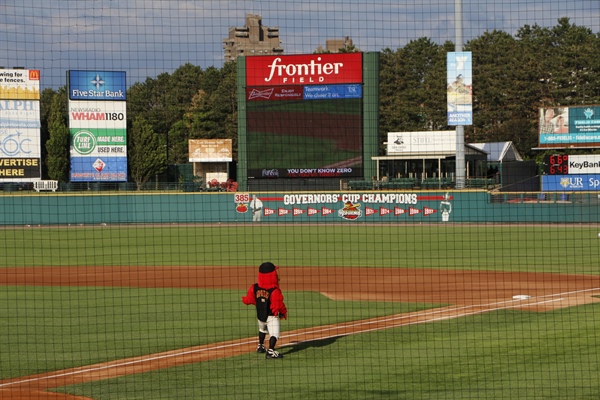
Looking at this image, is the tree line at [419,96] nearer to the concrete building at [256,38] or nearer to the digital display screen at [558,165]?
the concrete building at [256,38]

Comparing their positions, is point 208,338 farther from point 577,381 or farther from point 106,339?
point 577,381

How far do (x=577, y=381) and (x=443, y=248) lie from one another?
20996 mm

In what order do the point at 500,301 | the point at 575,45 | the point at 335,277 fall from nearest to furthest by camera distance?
the point at 500,301 → the point at 335,277 → the point at 575,45

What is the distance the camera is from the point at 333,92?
4097 centimetres

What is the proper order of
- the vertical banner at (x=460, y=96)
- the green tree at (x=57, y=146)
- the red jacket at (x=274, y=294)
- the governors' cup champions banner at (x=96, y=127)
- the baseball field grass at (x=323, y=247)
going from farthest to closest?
the green tree at (x=57, y=146), the governors' cup champions banner at (x=96, y=127), the vertical banner at (x=460, y=96), the baseball field grass at (x=323, y=247), the red jacket at (x=274, y=294)

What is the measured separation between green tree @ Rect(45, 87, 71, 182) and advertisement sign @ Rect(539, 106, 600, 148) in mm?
26456

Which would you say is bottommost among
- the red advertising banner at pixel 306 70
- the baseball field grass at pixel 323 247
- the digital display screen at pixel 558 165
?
the baseball field grass at pixel 323 247

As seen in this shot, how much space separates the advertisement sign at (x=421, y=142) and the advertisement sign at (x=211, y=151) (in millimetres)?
12888

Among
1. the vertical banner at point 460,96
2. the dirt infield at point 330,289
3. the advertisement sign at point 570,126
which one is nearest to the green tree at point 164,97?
the vertical banner at point 460,96

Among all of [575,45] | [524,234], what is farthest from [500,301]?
[575,45]

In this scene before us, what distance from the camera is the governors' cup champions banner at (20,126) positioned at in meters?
38.7

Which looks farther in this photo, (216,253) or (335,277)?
(216,253)

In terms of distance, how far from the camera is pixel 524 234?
3659 centimetres

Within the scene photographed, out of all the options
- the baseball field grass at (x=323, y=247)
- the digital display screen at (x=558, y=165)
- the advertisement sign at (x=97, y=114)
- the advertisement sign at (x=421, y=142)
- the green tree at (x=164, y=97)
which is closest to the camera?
the baseball field grass at (x=323, y=247)
